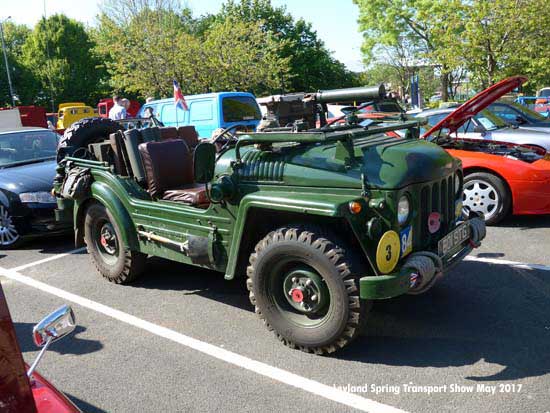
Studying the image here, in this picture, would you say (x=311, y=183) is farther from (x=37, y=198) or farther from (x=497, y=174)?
(x=37, y=198)

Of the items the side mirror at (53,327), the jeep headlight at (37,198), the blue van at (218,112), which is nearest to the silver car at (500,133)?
the blue van at (218,112)

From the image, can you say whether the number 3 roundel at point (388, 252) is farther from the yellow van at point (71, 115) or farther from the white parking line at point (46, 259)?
the yellow van at point (71, 115)

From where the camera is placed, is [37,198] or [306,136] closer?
[306,136]

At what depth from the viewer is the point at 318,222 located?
144 inches

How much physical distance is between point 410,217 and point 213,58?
66.2ft

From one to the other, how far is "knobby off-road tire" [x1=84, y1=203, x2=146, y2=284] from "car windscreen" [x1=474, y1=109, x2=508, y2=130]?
6.07m

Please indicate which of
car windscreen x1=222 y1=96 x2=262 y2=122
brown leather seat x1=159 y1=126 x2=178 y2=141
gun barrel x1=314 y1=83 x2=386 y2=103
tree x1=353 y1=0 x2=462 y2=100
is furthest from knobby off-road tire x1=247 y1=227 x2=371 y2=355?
tree x1=353 y1=0 x2=462 y2=100

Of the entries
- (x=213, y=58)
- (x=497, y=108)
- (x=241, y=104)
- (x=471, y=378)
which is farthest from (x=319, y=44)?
(x=471, y=378)

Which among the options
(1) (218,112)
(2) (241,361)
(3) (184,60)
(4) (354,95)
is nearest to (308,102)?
(4) (354,95)

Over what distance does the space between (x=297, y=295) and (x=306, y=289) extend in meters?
0.09

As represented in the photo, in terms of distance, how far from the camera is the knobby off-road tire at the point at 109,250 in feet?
17.0

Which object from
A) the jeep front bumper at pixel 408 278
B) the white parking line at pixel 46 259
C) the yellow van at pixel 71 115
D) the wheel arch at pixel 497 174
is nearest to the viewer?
the jeep front bumper at pixel 408 278

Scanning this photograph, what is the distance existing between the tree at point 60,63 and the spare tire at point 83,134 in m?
42.0

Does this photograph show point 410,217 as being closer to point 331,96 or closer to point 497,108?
point 331,96
